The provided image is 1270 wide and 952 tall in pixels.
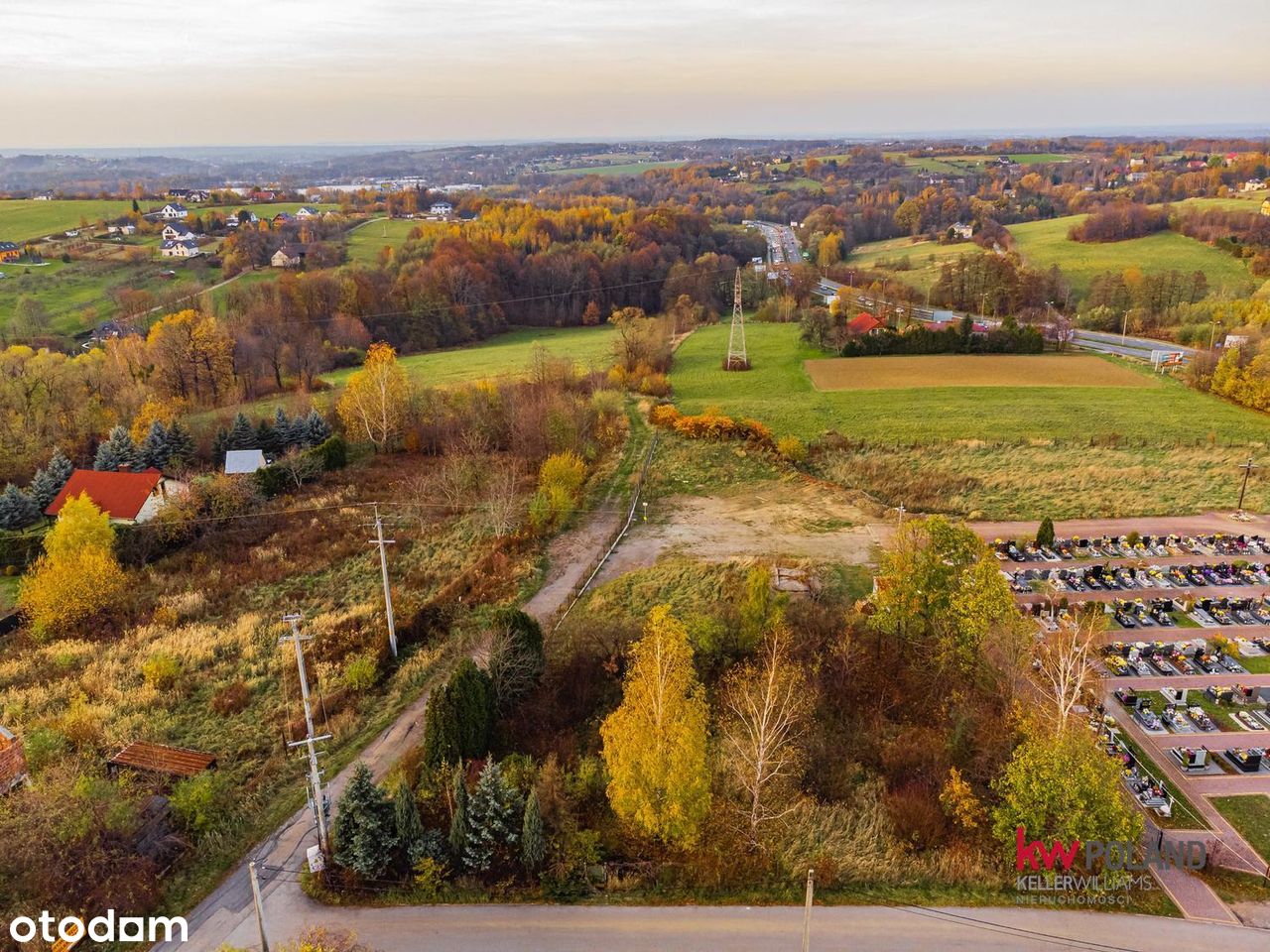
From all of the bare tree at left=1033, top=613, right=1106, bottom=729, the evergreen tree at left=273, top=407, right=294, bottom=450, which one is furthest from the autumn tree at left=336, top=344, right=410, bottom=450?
the bare tree at left=1033, top=613, right=1106, bottom=729

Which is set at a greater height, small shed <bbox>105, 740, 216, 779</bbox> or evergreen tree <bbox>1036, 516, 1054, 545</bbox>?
evergreen tree <bbox>1036, 516, 1054, 545</bbox>

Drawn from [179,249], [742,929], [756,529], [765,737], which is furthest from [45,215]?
[742,929]

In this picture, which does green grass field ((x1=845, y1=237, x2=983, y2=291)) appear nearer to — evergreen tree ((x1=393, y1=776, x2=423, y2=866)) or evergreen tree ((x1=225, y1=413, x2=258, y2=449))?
evergreen tree ((x1=225, y1=413, x2=258, y2=449))

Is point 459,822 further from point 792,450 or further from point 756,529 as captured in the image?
point 792,450

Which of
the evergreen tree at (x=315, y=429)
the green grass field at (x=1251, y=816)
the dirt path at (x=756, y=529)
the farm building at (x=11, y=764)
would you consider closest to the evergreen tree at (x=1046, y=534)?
the dirt path at (x=756, y=529)

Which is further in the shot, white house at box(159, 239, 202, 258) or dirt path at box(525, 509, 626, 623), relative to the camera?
white house at box(159, 239, 202, 258)

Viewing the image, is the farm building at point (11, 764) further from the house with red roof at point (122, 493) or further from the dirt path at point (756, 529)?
the house with red roof at point (122, 493)
